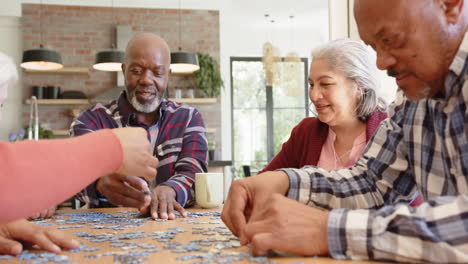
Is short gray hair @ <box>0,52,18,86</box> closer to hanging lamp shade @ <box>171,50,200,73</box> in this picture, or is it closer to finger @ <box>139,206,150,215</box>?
finger @ <box>139,206,150,215</box>

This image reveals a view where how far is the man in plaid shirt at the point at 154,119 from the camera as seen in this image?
7.97ft

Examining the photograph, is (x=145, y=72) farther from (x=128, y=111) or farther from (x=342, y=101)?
(x=342, y=101)

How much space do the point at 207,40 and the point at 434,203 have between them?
26.2 ft

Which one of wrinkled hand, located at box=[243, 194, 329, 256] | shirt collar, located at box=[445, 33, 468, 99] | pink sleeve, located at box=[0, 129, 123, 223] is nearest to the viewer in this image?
pink sleeve, located at box=[0, 129, 123, 223]

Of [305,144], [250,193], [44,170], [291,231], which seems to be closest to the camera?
[44,170]

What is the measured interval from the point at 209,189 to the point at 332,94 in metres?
0.83

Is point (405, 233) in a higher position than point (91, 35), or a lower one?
lower

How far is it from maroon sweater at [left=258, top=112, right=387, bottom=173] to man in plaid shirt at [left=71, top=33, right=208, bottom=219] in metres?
0.42

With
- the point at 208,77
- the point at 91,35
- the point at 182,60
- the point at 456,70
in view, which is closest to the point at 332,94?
the point at 456,70

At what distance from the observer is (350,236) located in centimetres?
98

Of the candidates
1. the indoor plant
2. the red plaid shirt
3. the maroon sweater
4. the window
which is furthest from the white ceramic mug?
the window

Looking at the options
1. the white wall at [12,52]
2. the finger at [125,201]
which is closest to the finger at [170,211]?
the finger at [125,201]

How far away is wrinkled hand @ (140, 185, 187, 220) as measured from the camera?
5.65 ft

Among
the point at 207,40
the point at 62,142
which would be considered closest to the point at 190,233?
the point at 62,142
